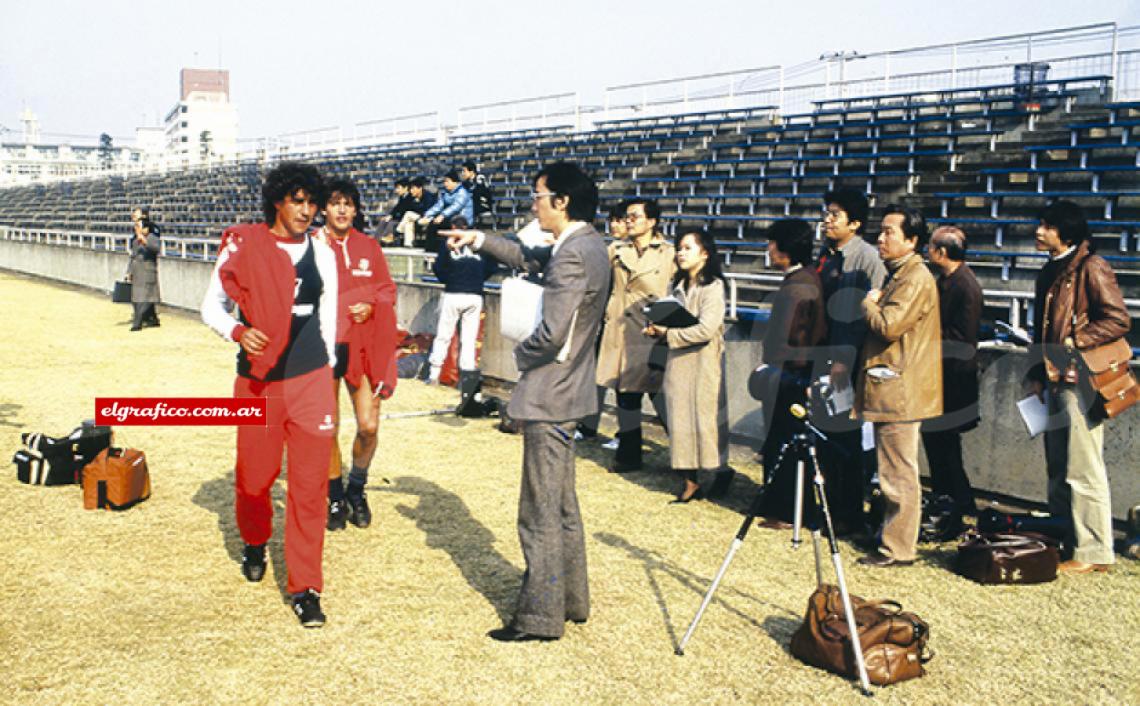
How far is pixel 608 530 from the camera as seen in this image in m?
6.20

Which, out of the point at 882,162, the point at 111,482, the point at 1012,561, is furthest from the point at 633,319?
the point at 882,162

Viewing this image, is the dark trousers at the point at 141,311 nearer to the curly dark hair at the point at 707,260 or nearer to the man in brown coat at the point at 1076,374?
the curly dark hair at the point at 707,260

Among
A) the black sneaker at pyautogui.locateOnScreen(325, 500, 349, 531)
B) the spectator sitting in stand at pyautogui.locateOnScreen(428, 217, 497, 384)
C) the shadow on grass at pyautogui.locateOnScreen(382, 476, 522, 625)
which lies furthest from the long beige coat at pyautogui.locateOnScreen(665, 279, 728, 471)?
the spectator sitting in stand at pyautogui.locateOnScreen(428, 217, 497, 384)

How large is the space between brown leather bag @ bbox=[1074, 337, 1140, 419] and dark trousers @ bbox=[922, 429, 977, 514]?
103 centimetres

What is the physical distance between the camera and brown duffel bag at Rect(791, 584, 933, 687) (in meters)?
4.03

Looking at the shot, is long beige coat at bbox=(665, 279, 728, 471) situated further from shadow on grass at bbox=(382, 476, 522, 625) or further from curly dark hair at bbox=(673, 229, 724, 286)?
shadow on grass at bbox=(382, 476, 522, 625)

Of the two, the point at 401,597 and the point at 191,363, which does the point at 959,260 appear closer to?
the point at 401,597

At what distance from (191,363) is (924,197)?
10.7 meters

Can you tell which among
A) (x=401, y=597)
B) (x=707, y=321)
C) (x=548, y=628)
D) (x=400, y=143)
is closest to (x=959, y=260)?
(x=707, y=321)

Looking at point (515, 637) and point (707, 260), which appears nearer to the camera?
point (515, 637)

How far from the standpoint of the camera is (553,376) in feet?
14.1

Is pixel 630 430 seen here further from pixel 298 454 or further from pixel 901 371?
pixel 298 454

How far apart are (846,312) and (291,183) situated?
354cm

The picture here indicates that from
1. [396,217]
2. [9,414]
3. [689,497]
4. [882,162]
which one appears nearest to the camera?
[689,497]
